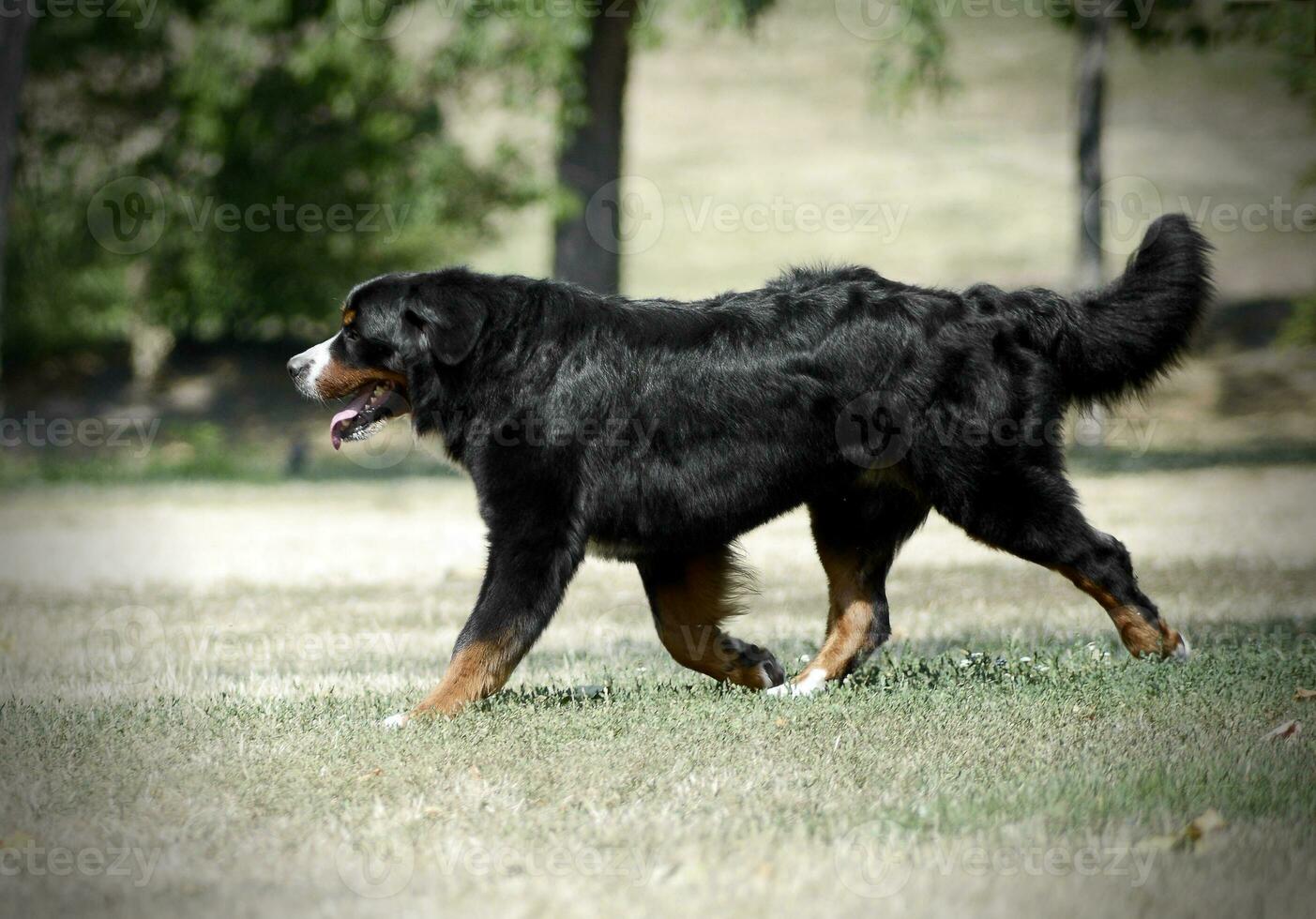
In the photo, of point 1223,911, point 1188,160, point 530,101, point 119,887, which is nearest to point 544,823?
point 119,887

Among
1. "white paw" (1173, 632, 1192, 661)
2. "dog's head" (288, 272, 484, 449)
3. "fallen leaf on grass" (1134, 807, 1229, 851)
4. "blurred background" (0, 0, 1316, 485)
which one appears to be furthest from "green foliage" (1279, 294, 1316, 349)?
"fallen leaf on grass" (1134, 807, 1229, 851)

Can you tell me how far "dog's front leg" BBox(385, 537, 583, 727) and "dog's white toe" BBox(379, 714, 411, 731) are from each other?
4 centimetres

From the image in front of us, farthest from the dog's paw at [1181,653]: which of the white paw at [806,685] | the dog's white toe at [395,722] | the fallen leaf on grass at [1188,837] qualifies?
the dog's white toe at [395,722]

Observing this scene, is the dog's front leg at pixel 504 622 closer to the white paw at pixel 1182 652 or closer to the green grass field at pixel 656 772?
the green grass field at pixel 656 772

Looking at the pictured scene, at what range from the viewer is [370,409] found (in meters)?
6.21

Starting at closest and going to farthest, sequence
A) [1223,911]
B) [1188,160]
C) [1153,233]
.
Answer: [1223,911] < [1153,233] < [1188,160]

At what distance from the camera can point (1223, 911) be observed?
3531 millimetres

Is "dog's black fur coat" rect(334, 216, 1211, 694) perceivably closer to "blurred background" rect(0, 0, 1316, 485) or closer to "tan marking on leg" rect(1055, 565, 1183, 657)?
"tan marking on leg" rect(1055, 565, 1183, 657)

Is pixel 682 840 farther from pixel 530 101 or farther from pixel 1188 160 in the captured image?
pixel 1188 160

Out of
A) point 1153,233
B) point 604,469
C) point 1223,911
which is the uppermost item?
point 1153,233

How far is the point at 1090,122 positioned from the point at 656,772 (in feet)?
62.7

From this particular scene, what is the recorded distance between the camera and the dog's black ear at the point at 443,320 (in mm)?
5895

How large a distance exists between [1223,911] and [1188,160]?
44.7 meters

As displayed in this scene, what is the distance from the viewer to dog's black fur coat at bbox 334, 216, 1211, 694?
585 centimetres
